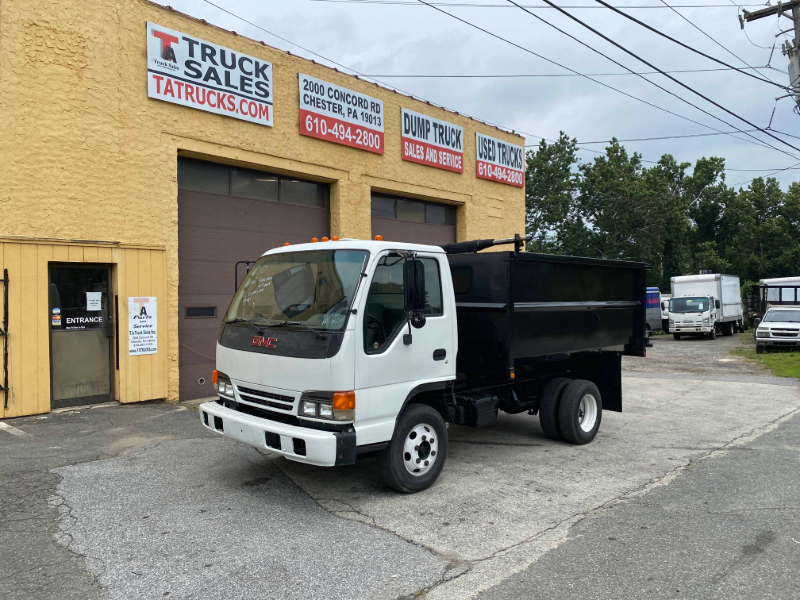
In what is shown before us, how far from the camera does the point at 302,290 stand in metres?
5.46

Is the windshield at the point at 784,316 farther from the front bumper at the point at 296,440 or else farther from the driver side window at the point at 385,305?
the front bumper at the point at 296,440

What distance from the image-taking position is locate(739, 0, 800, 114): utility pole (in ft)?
51.9

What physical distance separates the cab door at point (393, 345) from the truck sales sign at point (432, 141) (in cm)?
877

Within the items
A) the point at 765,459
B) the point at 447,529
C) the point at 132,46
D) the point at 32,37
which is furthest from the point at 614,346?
the point at 32,37

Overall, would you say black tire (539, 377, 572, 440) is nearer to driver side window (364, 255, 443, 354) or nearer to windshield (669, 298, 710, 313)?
driver side window (364, 255, 443, 354)

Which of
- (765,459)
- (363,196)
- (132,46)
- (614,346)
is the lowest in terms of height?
(765,459)

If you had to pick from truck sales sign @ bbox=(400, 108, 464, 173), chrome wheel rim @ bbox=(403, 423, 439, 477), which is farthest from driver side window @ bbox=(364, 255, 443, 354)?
truck sales sign @ bbox=(400, 108, 464, 173)

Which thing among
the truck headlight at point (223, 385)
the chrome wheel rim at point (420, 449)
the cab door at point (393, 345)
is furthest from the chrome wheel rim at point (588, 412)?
the truck headlight at point (223, 385)

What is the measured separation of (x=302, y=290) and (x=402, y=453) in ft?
5.54

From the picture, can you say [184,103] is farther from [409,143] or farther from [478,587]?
[478,587]

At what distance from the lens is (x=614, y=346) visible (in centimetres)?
809

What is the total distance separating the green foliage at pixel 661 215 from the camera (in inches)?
1731

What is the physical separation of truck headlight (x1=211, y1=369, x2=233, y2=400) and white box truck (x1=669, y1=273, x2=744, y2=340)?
27279mm

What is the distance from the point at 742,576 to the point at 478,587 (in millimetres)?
1715
